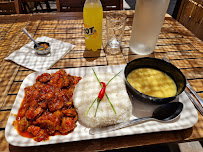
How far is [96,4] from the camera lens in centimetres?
156

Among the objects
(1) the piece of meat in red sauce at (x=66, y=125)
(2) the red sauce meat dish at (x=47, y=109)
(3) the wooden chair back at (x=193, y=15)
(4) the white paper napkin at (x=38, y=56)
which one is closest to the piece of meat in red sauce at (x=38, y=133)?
(2) the red sauce meat dish at (x=47, y=109)

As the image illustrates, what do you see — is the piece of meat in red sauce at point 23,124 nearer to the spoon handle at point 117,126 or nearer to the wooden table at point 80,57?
the wooden table at point 80,57

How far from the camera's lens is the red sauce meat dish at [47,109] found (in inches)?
39.3

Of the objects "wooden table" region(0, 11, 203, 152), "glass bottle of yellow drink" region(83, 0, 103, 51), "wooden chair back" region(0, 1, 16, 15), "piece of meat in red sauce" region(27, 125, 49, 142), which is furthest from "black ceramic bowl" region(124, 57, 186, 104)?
"wooden chair back" region(0, 1, 16, 15)

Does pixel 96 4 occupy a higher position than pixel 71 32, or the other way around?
pixel 96 4

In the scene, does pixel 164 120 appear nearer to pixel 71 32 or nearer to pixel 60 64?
pixel 60 64

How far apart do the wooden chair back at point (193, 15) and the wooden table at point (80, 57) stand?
1.65 ft

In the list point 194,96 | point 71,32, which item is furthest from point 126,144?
point 71,32

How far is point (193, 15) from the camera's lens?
106 inches

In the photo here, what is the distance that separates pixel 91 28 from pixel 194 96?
4.04ft

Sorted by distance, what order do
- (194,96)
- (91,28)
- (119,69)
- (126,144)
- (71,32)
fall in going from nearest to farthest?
(126,144)
(194,96)
(119,69)
(91,28)
(71,32)

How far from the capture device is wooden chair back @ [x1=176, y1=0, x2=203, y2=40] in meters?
2.54

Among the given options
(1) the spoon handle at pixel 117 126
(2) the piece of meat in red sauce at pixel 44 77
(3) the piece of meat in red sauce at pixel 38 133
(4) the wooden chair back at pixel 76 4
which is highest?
(4) the wooden chair back at pixel 76 4

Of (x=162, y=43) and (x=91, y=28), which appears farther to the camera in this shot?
(x=162, y=43)
